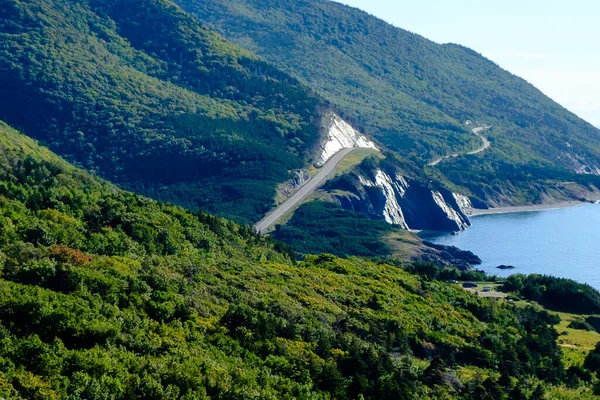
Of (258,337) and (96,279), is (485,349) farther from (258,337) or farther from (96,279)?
(96,279)

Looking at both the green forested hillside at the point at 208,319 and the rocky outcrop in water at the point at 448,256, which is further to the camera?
the rocky outcrop in water at the point at 448,256

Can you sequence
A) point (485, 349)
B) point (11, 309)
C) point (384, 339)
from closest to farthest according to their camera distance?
point (11, 309) → point (384, 339) → point (485, 349)

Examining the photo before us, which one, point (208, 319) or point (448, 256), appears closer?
point (208, 319)

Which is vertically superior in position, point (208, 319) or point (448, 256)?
point (208, 319)

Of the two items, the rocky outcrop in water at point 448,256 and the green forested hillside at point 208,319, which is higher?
the green forested hillside at point 208,319

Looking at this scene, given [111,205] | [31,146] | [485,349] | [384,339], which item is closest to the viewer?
[384,339]

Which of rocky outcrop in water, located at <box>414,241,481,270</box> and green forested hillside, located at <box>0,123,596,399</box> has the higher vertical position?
green forested hillside, located at <box>0,123,596,399</box>

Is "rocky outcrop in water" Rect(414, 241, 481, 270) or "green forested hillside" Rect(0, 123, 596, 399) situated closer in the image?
"green forested hillside" Rect(0, 123, 596, 399)

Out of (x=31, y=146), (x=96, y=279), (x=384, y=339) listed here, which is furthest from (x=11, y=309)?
(x=31, y=146)
